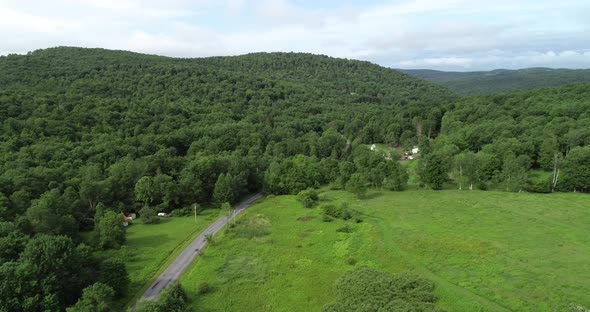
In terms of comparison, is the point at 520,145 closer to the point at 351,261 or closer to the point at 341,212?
the point at 341,212

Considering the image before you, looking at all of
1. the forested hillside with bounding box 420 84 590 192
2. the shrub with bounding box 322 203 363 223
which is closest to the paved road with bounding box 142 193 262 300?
the shrub with bounding box 322 203 363 223

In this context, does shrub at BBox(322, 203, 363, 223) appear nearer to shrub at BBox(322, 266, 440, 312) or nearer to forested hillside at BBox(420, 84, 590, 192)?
shrub at BBox(322, 266, 440, 312)

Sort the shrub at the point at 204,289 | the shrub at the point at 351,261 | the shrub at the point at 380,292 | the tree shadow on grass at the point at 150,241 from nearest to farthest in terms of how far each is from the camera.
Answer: the shrub at the point at 380,292
the shrub at the point at 204,289
the shrub at the point at 351,261
the tree shadow on grass at the point at 150,241

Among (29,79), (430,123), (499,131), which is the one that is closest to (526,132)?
(499,131)

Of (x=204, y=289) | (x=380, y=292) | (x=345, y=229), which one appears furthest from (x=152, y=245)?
(x=380, y=292)

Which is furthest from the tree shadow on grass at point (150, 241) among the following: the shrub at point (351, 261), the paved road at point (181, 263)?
→ the shrub at point (351, 261)

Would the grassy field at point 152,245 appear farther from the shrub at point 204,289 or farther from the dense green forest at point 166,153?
the shrub at point 204,289
